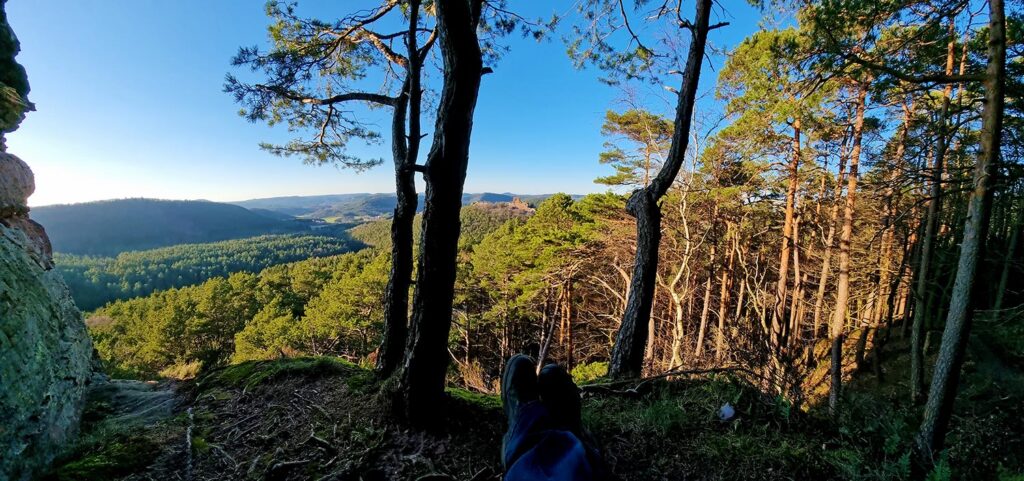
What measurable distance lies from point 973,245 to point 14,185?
8.69 metres

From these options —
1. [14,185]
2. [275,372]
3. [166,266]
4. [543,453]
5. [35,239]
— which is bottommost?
[166,266]

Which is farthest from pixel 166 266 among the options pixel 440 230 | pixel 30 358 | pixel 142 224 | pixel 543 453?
pixel 543 453

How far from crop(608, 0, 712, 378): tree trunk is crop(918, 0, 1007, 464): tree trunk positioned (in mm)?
2294

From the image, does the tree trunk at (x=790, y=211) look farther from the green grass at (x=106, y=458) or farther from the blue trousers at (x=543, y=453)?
the green grass at (x=106, y=458)

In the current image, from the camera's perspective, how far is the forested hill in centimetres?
10819

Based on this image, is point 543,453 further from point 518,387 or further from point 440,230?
point 440,230

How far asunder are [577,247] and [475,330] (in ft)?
34.2

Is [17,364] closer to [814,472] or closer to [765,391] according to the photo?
[814,472]

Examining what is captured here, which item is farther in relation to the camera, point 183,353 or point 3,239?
point 183,353

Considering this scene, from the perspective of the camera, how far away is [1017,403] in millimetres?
5344

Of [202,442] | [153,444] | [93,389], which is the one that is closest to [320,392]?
[202,442]

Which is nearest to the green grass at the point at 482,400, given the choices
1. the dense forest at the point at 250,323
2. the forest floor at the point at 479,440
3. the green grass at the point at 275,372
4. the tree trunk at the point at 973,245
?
the forest floor at the point at 479,440

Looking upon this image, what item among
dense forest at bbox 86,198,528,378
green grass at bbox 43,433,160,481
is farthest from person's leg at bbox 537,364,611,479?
dense forest at bbox 86,198,528,378

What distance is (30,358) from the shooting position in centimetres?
212
